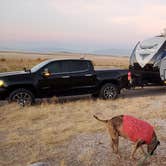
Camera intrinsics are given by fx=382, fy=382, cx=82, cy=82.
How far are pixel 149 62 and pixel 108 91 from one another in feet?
7.83

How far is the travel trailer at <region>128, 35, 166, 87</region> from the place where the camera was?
48.6ft

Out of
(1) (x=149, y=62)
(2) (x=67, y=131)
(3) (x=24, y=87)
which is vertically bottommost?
(2) (x=67, y=131)

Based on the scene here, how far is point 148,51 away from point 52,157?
363 inches

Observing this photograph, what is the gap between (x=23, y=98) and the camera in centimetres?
1246

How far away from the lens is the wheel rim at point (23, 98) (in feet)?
Answer: 40.4

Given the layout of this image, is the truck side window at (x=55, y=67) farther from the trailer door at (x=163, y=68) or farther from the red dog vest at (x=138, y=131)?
the red dog vest at (x=138, y=131)

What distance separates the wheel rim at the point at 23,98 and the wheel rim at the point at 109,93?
2913mm

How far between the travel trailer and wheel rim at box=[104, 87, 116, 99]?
91 centimetres

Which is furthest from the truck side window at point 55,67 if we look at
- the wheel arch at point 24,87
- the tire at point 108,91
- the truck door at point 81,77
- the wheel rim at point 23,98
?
the tire at point 108,91

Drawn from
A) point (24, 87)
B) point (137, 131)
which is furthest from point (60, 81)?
point (137, 131)

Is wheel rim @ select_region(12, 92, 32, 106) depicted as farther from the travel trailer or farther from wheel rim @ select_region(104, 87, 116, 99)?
the travel trailer

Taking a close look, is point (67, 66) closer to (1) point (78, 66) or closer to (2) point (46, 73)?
(1) point (78, 66)

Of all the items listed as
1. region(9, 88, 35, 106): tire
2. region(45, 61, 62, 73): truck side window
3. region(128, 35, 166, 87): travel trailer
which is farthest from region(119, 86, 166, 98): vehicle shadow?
region(9, 88, 35, 106): tire

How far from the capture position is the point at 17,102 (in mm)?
12312
